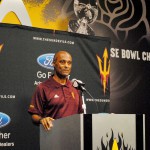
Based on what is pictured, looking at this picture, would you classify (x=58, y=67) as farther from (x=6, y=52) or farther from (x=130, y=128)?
(x=130, y=128)

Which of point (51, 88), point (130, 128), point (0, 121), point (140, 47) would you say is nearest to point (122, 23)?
point (140, 47)

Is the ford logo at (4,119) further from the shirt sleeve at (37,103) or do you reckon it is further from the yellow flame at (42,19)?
the yellow flame at (42,19)

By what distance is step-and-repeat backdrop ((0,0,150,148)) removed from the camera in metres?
3.60

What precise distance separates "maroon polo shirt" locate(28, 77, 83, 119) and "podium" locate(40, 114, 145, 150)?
2.85ft

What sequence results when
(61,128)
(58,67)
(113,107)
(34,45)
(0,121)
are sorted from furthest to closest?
1. (113,107)
2. (34,45)
3. (0,121)
4. (58,67)
5. (61,128)

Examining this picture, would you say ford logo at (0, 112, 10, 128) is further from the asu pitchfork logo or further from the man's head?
the asu pitchfork logo

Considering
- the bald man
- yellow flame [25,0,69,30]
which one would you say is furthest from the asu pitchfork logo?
the bald man

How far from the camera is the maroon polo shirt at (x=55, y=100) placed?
2693 mm

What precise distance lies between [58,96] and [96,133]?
1172 mm

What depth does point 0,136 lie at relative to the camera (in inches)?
113

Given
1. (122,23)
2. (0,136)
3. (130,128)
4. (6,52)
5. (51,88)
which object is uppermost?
(122,23)

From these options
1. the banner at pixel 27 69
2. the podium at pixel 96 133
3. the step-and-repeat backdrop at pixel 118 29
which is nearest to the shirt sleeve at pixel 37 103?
the banner at pixel 27 69

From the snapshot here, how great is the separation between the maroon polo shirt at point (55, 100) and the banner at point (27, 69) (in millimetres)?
243

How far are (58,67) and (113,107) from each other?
1.56 metres
